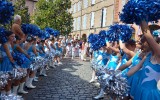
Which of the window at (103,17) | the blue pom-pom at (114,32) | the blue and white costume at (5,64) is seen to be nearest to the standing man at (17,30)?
the blue and white costume at (5,64)

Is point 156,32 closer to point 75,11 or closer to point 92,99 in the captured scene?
point 92,99

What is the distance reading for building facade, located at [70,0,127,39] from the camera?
2637cm

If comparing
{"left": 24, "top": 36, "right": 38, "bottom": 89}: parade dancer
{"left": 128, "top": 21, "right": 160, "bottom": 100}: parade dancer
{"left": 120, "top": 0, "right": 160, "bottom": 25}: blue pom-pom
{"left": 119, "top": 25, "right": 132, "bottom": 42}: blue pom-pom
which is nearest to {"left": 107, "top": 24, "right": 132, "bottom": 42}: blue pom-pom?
{"left": 119, "top": 25, "right": 132, "bottom": 42}: blue pom-pom

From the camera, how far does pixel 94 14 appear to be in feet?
112

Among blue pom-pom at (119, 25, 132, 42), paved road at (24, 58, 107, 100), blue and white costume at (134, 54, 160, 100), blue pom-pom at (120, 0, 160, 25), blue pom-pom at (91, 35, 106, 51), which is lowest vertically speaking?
paved road at (24, 58, 107, 100)

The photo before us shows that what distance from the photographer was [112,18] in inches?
1045

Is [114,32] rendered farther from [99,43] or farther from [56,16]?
[56,16]

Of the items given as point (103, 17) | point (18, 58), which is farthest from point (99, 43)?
point (103, 17)

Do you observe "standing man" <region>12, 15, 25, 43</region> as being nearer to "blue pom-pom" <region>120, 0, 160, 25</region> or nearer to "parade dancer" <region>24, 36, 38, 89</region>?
"parade dancer" <region>24, 36, 38, 89</region>

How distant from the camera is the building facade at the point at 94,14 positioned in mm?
26366

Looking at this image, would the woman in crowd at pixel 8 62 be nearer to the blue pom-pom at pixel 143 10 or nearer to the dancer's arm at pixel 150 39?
the blue pom-pom at pixel 143 10

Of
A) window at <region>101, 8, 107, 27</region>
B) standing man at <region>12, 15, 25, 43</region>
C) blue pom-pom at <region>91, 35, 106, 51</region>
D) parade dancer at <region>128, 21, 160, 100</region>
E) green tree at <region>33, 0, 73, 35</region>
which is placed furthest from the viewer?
window at <region>101, 8, 107, 27</region>

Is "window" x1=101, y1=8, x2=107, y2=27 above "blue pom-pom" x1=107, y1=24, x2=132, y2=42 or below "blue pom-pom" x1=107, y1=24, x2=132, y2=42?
above

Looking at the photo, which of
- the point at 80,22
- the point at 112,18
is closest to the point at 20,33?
the point at 112,18
